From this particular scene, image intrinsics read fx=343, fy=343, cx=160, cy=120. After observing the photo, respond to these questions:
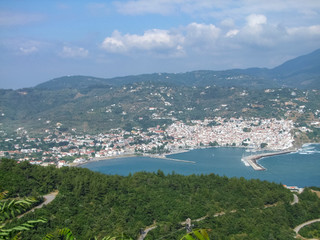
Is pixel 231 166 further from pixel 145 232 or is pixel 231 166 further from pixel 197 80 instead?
pixel 197 80

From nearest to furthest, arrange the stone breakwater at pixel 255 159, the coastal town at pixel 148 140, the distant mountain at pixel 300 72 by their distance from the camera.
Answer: the stone breakwater at pixel 255 159, the coastal town at pixel 148 140, the distant mountain at pixel 300 72

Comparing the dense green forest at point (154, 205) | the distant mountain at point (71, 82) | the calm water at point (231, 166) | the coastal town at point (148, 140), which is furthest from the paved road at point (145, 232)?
the distant mountain at point (71, 82)

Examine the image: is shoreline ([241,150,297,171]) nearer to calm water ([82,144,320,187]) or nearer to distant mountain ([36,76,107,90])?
calm water ([82,144,320,187])

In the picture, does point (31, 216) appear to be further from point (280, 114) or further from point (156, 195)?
point (280, 114)

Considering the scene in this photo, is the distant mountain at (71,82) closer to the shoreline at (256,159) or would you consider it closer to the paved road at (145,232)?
the shoreline at (256,159)

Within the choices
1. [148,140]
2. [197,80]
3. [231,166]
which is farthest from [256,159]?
[197,80]
